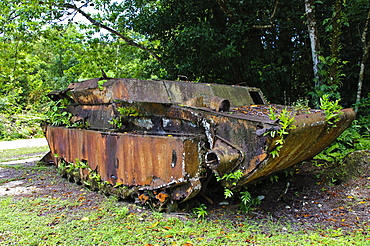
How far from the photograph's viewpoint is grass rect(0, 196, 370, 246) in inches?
128

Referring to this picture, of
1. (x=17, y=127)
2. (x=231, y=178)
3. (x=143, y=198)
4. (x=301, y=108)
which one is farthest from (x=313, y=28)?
(x=17, y=127)

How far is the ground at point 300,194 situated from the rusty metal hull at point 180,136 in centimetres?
54

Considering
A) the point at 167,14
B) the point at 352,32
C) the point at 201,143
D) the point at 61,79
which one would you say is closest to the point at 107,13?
the point at 167,14

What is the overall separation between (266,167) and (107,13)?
31.3ft

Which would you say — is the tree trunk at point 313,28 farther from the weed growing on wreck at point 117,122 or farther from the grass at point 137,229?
the weed growing on wreck at point 117,122

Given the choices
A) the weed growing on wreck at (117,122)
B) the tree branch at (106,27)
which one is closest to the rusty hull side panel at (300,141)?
the weed growing on wreck at (117,122)

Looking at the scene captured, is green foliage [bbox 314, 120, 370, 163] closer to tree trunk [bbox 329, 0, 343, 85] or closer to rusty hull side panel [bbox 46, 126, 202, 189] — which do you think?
tree trunk [bbox 329, 0, 343, 85]

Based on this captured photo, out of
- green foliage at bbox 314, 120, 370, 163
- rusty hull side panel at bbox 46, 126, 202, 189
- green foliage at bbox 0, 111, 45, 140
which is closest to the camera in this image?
rusty hull side panel at bbox 46, 126, 202, 189

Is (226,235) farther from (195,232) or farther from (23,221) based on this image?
(23,221)

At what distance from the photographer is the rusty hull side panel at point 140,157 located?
3.79 metres

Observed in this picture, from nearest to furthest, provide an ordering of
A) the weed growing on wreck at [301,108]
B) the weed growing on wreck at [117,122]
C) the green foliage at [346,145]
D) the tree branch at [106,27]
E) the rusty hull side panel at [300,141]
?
the rusty hull side panel at [300,141], the weed growing on wreck at [301,108], the weed growing on wreck at [117,122], the green foliage at [346,145], the tree branch at [106,27]

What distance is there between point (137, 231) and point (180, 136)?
50.0 inches

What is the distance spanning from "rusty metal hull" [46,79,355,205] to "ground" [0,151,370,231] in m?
0.54

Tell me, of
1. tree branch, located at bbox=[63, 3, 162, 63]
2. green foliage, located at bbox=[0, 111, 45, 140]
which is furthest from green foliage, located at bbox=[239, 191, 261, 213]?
green foliage, located at bbox=[0, 111, 45, 140]
